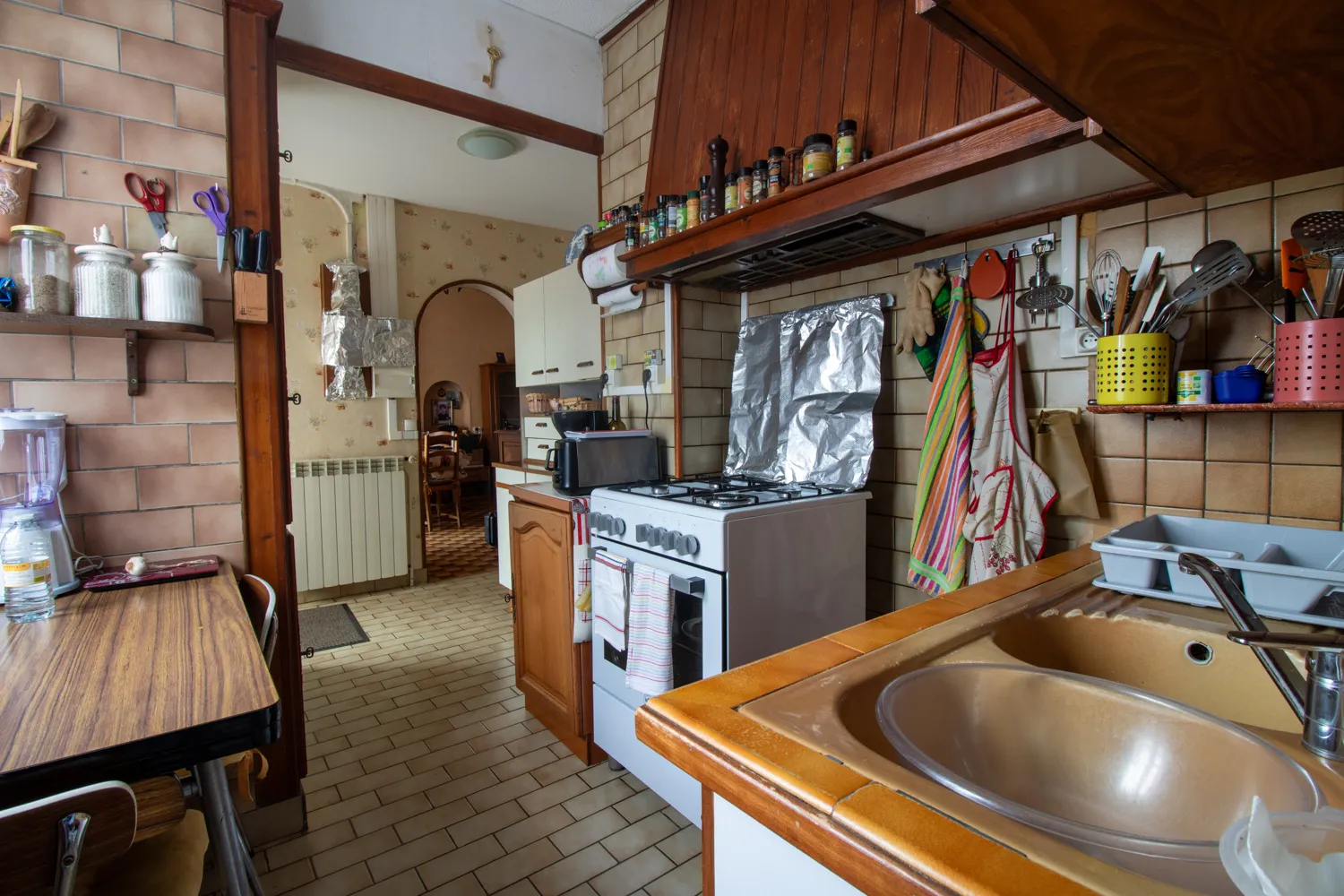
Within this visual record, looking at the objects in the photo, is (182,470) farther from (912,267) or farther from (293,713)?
(912,267)

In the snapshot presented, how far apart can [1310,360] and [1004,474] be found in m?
0.60

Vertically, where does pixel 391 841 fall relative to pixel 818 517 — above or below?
below

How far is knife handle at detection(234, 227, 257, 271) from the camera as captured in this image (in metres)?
1.70

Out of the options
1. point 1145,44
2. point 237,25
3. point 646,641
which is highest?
point 237,25

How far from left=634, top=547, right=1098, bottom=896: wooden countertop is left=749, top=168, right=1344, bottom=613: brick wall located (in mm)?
1032

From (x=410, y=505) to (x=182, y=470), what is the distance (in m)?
2.71

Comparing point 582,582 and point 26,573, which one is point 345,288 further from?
point 26,573

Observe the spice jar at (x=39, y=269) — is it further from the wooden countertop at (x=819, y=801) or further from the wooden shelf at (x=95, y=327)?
the wooden countertop at (x=819, y=801)

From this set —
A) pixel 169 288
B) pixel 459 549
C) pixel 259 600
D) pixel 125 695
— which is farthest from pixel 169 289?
pixel 459 549

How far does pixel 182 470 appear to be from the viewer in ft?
5.62

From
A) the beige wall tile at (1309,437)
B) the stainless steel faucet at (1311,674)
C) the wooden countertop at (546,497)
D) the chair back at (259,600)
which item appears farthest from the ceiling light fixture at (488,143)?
the stainless steel faucet at (1311,674)

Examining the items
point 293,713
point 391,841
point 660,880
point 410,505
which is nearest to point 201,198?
point 293,713

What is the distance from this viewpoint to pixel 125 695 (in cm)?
92

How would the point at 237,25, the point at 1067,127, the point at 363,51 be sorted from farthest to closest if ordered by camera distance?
the point at 363,51 → the point at 237,25 → the point at 1067,127
